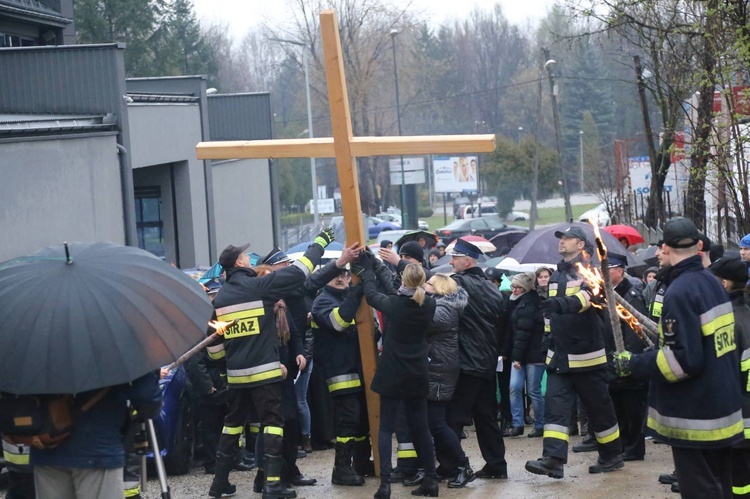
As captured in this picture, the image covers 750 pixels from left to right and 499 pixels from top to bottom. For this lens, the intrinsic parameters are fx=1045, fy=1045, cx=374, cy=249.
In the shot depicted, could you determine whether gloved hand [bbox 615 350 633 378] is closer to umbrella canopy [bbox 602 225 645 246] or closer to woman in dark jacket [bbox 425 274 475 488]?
woman in dark jacket [bbox 425 274 475 488]

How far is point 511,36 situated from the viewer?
10394 cm

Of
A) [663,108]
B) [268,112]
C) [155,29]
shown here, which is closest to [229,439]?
[663,108]

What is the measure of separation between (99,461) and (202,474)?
4494mm

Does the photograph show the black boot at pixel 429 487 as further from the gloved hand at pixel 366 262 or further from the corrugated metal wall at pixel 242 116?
the corrugated metal wall at pixel 242 116

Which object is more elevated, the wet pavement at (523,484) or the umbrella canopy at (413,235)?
the umbrella canopy at (413,235)

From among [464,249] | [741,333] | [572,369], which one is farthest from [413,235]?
[741,333]

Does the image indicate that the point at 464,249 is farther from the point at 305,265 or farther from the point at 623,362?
the point at 623,362

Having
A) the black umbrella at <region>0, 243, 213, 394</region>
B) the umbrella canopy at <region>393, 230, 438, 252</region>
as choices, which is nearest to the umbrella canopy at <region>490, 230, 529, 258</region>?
the umbrella canopy at <region>393, 230, 438, 252</region>

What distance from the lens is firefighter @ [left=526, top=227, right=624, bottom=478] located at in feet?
28.0

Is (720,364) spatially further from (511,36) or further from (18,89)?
(511,36)

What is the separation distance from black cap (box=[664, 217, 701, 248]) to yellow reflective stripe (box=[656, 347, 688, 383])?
2.01 feet

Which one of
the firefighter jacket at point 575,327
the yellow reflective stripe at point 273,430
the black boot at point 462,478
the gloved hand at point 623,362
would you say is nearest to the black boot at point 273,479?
the yellow reflective stripe at point 273,430

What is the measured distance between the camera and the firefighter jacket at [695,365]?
5762 millimetres

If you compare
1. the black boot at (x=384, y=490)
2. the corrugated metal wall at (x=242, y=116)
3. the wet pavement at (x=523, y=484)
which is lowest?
the wet pavement at (x=523, y=484)
